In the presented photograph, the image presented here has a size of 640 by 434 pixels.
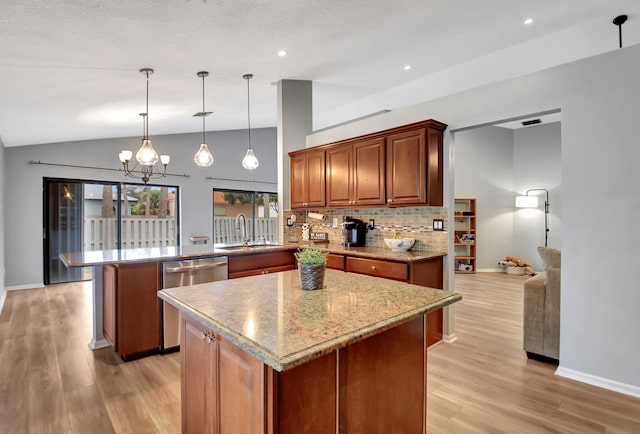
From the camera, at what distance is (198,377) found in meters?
1.53

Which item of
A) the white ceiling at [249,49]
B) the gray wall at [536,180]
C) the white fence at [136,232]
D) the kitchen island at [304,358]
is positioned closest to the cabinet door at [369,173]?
the white ceiling at [249,49]

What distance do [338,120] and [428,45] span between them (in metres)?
3.40

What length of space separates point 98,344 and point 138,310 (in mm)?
683

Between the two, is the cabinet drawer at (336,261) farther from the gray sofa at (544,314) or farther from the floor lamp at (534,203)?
the floor lamp at (534,203)

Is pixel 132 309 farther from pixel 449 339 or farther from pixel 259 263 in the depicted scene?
pixel 449 339

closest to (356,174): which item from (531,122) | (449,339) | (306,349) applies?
(449,339)

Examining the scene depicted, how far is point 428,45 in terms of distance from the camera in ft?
12.3

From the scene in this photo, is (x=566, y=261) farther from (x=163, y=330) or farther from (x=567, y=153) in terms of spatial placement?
(x=163, y=330)

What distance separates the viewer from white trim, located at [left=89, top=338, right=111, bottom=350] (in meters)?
3.20

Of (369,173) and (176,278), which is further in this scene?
(369,173)

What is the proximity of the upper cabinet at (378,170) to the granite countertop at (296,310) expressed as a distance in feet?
5.55

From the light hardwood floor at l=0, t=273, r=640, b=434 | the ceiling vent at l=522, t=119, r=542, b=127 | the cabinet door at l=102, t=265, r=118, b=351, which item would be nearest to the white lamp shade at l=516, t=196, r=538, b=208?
the ceiling vent at l=522, t=119, r=542, b=127

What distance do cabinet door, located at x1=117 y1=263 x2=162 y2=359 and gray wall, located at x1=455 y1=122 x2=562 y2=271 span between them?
6.83 meters

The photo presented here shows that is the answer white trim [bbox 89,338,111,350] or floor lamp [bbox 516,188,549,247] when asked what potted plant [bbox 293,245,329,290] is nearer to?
white trim [bbox 89,338,111,350]
